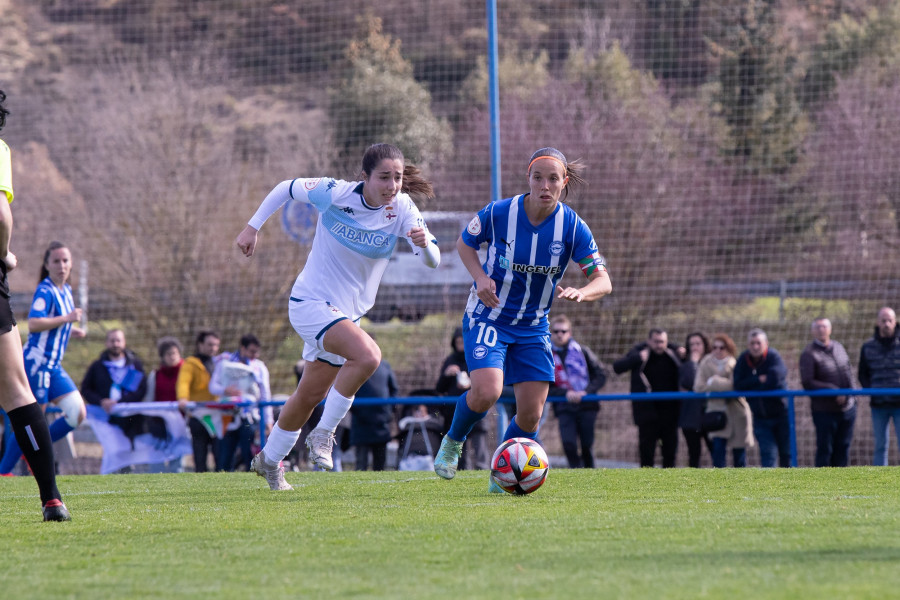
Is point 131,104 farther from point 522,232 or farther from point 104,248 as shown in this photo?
point 522,232

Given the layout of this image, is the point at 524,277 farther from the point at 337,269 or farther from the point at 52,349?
the point at 52,349

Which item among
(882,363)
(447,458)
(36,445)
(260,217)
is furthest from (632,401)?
(36,445)

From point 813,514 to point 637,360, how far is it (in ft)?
22.4

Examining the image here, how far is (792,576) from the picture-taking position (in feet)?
11.0

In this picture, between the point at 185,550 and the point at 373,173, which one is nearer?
the point at 185,550

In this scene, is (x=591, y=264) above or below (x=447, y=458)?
above

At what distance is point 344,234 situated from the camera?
20.7 feet

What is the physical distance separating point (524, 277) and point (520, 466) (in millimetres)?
1067

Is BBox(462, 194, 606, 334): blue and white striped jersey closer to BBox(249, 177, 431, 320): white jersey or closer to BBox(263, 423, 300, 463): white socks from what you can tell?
BBox(249, 177, 431, 320): white jersey

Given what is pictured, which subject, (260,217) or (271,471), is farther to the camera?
(271,471)

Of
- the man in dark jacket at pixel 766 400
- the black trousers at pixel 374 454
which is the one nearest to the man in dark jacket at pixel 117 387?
the black trousers at pixel 374 454

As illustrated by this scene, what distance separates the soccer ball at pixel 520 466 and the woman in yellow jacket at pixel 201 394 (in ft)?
20.6

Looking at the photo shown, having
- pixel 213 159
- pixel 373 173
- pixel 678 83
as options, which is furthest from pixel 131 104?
pixel 373 173

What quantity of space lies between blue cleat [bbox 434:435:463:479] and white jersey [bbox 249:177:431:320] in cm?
93
